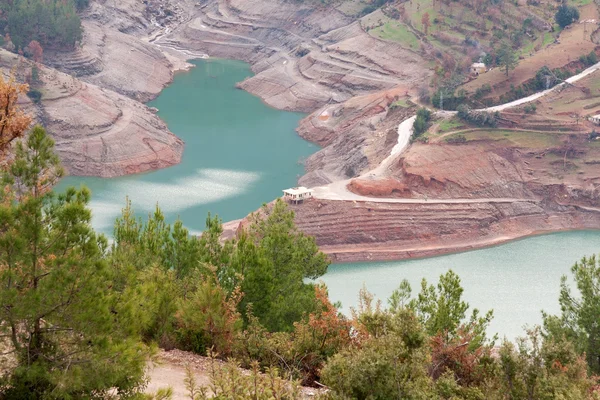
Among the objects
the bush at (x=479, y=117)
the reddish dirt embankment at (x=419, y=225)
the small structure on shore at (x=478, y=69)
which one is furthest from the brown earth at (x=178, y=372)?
the small structure on shore at (x=478, y=69)

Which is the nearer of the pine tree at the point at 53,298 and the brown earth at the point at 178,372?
the pine tree at the point at 53,298

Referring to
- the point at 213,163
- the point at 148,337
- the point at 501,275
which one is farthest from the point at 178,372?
the point at 213,163

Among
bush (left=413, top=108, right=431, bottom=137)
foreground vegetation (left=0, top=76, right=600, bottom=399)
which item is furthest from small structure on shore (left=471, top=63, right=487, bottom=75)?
foreground vegetation (left=0, top=76, right=600, bottom=399)

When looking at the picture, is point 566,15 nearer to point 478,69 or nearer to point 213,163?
point 478,69

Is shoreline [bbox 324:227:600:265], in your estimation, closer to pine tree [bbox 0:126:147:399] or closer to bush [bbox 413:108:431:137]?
bush [bbox 413:108:431:137]

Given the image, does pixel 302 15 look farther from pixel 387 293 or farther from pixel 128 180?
pixel 387 293

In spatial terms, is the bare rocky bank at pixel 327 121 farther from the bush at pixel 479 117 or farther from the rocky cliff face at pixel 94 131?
the bush at pixel 479 117
